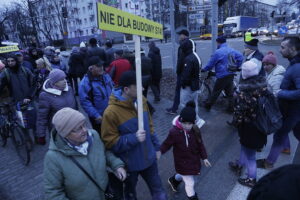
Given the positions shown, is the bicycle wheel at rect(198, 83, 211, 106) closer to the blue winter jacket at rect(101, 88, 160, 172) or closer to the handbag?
the blue winter jacket at rect(101, 88, 160, 172)

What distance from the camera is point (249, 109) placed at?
2936mm

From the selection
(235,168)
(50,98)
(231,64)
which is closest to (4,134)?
(50,98)

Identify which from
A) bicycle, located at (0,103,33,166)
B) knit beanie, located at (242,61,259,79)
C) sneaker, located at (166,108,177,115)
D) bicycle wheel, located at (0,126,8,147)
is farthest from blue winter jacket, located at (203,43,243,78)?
bicycle wheel, located at (0,126,8,147)

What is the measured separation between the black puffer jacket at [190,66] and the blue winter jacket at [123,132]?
8.83ft

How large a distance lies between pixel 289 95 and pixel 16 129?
490 cm

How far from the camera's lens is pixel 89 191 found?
77.6 inches

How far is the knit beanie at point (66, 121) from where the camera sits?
1.86m

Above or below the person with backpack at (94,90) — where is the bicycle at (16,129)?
below

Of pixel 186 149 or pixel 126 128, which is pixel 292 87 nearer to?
pixel 186 149

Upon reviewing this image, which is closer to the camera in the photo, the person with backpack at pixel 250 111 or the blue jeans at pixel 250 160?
the person with backpack at pixel 250 111

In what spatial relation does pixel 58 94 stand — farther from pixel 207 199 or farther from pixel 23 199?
pixel 207 199

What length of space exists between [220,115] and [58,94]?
4333 mm

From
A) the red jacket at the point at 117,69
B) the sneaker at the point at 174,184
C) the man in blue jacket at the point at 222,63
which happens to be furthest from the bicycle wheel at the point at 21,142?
the man in blue jacket at the point at 222,63

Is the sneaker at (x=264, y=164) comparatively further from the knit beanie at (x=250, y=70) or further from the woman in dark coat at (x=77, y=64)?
the woman in dark coat at (x=77, y=64)
